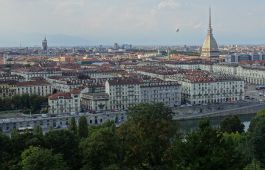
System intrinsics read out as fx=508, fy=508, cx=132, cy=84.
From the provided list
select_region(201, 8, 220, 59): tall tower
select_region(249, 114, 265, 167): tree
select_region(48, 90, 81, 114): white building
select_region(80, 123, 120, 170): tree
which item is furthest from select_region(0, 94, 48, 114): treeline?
select_region(201, 8, 220, 59): tall tower

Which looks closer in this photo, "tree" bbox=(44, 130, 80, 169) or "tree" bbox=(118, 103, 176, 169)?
"tree" bbox=(118, 103, 176, 169)

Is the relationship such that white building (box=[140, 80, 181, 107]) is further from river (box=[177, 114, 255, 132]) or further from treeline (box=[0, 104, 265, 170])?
treeline (box=[0, 104, 265, 170])

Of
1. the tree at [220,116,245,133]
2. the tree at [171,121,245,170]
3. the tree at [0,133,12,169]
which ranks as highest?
the tree at [171,121,245,170]

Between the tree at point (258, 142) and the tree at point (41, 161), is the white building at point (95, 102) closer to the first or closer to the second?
the tree at point (258, 142)

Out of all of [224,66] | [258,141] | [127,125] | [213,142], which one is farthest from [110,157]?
[224,66]

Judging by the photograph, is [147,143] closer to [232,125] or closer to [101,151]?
[101,151]

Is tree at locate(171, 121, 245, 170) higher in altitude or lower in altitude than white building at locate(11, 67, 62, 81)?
higher

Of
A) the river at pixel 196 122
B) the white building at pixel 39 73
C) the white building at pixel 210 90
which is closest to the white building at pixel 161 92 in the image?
the white building at pixel 210 90
